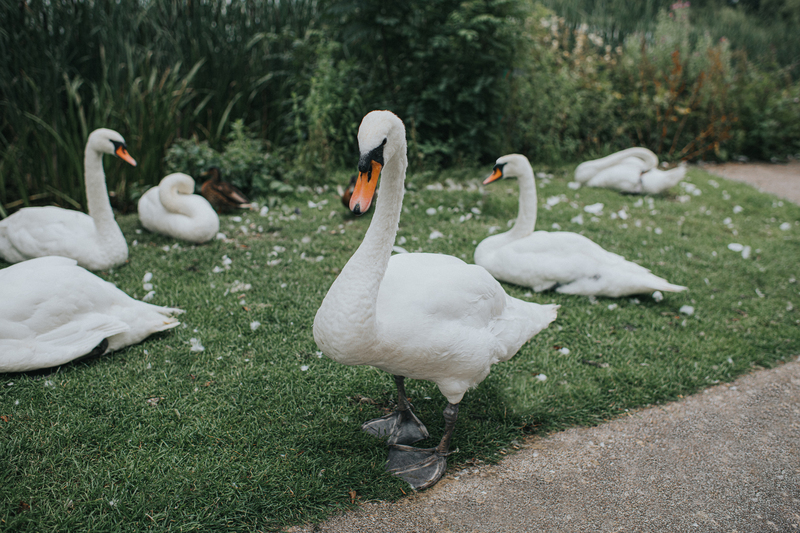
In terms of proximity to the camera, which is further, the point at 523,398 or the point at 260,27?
the point at 260,27

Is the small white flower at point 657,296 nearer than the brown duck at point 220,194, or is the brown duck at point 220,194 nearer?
the small white flower at point 657,296

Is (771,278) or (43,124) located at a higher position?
(43,124)

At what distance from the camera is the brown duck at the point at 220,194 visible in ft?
20.5

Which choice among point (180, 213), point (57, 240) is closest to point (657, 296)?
point (180, 213)

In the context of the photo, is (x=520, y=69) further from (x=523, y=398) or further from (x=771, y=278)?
(x=523, y=398)

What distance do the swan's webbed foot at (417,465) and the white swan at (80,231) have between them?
3.32 m

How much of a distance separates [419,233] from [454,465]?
334cm

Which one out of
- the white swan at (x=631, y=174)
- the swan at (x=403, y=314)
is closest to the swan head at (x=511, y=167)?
the swan at (x=403, y=314)

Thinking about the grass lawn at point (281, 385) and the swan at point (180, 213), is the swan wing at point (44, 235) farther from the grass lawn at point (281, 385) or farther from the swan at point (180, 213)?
the swan at point (180, 213)

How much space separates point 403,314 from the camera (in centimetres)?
224

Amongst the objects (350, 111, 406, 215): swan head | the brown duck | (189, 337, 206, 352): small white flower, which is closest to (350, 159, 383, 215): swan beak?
(350, 111, 406, 215): swan head

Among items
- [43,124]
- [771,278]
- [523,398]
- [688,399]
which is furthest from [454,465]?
[43,124]

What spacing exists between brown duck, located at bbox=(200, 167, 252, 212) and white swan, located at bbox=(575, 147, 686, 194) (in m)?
5.50

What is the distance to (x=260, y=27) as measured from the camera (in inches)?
343
